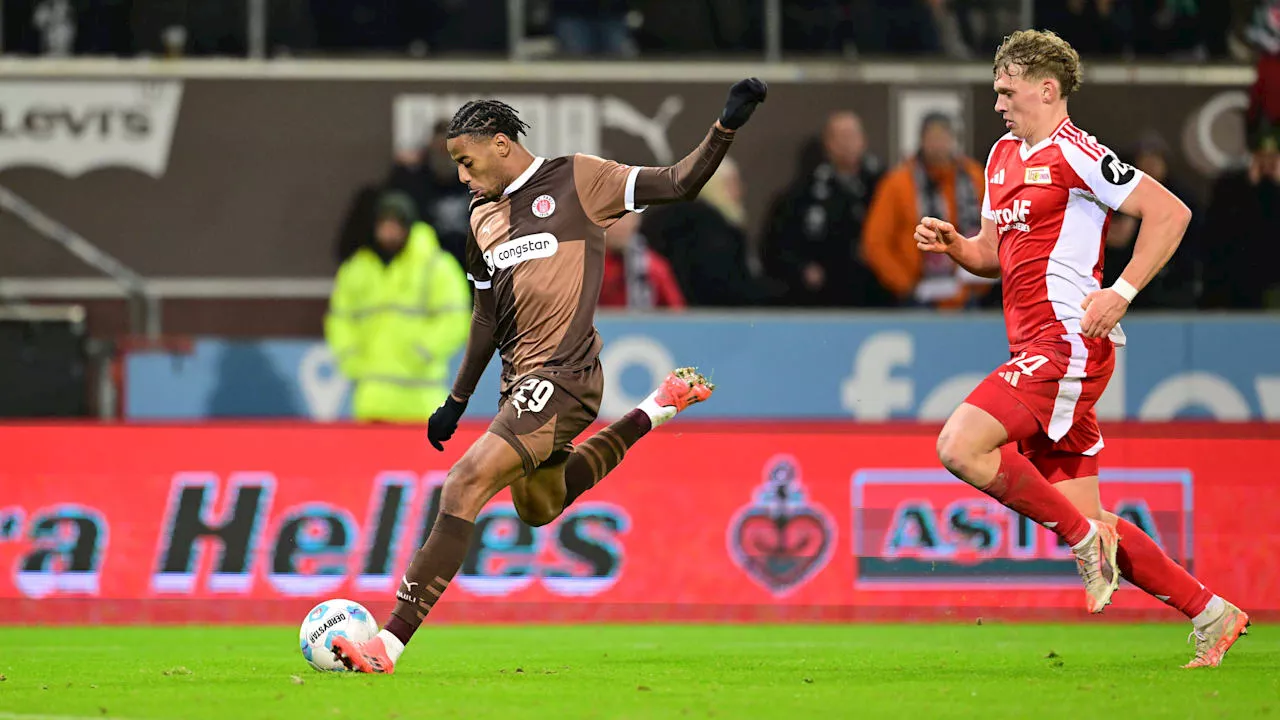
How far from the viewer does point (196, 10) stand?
53.7ft

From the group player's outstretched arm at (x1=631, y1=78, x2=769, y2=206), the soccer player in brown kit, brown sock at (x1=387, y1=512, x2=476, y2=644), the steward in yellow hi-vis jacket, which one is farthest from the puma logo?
brown sock at (x1=387, y1=512, x2=476, y2=644)

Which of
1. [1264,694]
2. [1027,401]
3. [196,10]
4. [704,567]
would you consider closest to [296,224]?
[196,10]

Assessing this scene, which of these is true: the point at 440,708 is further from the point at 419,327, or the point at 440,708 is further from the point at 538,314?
the point at 419,327

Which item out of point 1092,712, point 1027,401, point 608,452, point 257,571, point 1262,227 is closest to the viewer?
point 1092,712

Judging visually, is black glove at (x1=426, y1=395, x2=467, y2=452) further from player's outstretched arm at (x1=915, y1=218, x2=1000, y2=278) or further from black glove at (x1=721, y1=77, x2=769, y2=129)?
player's outstretched arm at (x1=915, y1=218, x2=1000, y2=278)

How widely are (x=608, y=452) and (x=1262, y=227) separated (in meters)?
9.09

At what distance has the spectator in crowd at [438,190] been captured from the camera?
604 inches

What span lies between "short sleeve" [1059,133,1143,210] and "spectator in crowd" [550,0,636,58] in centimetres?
910

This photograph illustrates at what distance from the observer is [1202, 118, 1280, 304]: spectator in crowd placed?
16.0 metres

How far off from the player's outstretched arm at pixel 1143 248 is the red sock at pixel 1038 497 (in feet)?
2.02

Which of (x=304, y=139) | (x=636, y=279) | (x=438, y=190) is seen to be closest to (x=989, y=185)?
(x=636, y=279)

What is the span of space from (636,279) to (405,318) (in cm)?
210

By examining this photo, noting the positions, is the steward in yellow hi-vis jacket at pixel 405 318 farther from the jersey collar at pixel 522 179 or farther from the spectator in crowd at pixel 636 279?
the jersey collar at pixel 522 179

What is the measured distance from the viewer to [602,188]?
26.9 feet
